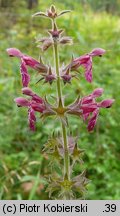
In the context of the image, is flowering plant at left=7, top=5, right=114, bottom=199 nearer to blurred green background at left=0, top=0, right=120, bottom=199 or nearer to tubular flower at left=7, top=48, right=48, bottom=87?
tubular flower at left=7, top=48, right=48, bottom=87

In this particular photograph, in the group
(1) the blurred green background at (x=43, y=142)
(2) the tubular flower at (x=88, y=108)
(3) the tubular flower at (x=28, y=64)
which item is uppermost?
(3) the tubular flower at (x=28, y=64)

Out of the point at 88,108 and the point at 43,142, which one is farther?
the point at 43,142

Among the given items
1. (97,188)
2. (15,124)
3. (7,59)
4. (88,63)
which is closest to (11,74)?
(7,59)

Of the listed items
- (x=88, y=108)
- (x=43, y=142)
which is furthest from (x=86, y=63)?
(x=43, y=142)

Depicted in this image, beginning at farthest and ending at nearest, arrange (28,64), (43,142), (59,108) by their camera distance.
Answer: (43,142)
(28,64)
(59,108)

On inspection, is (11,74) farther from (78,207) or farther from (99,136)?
A: (78,207)

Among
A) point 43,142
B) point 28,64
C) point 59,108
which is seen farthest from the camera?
point 43,142

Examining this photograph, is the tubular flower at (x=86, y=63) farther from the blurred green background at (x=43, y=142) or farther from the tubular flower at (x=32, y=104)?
the blurred green background at (x=43, y=142)

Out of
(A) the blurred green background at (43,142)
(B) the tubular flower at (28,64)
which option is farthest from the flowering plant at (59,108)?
(A) the blurred green background at (43,142)

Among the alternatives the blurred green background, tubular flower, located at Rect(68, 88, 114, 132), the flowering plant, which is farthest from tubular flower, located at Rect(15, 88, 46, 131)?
the blurred green background

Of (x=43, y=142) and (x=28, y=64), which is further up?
(x=28, y=64)

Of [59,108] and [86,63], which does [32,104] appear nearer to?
[59,108]
